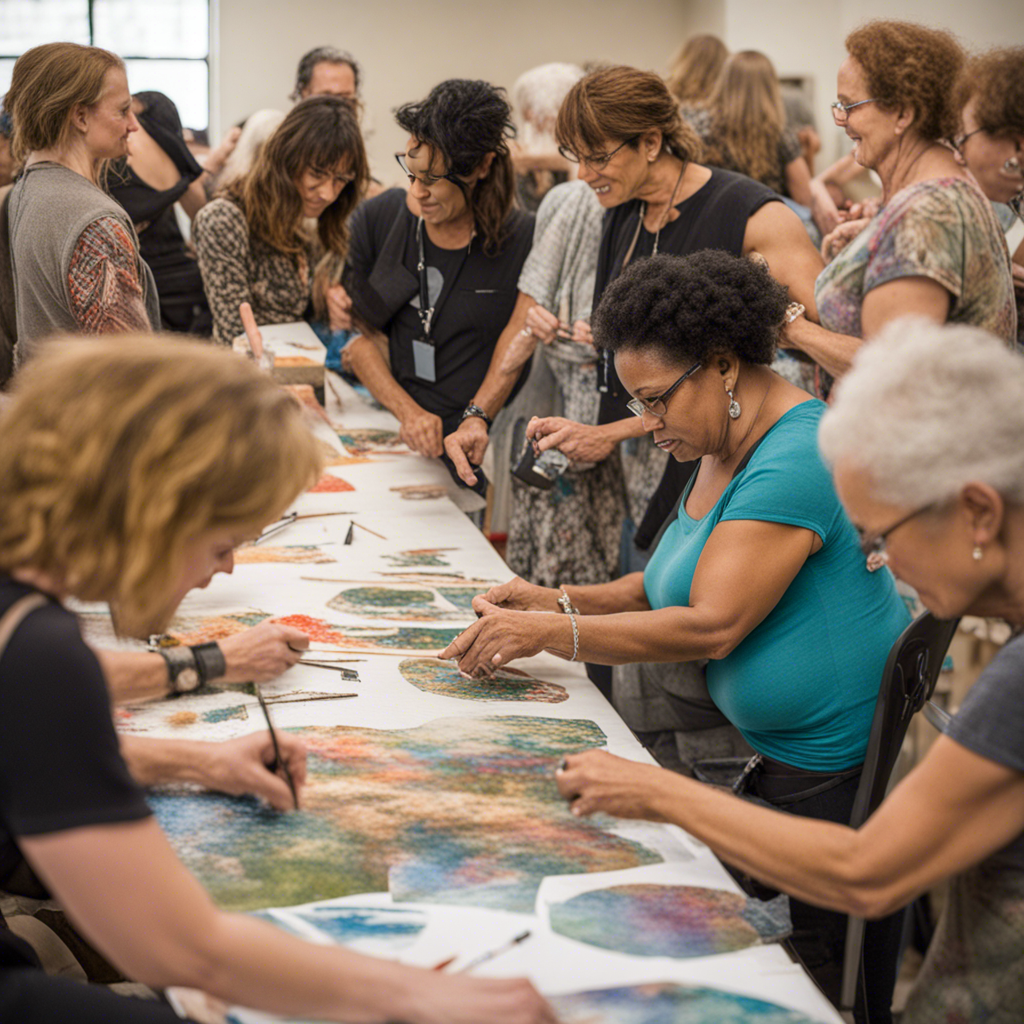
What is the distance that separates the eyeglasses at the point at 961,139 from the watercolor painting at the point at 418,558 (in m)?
1.42

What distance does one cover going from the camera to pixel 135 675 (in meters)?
1.77

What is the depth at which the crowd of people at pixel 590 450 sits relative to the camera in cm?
106

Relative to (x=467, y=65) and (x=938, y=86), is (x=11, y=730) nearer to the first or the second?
(x=938, y=86)

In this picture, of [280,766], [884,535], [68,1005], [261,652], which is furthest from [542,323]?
[68,1005]

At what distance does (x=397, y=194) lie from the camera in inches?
136

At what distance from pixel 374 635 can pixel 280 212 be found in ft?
5.97

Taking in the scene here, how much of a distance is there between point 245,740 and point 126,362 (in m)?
0.63

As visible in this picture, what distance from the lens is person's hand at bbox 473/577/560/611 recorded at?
2.15 metres

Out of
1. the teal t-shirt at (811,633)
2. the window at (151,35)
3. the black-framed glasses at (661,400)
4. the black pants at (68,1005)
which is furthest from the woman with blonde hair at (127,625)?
the window at (151,35)

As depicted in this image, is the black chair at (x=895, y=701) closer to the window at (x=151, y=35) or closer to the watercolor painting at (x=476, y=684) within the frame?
the watercolor painting at (x=476, y=684)

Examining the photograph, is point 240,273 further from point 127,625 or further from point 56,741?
point 56,741

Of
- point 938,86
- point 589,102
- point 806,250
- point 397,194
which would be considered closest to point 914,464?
point 938,86

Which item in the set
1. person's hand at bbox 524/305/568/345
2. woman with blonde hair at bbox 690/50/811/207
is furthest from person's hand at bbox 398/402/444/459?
woman with blonde hair at bbox 690/50/811/207

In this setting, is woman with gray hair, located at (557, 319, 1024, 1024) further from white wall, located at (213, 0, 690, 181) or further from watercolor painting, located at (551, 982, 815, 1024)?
white wall, located at (213, 0, 690, 181)
